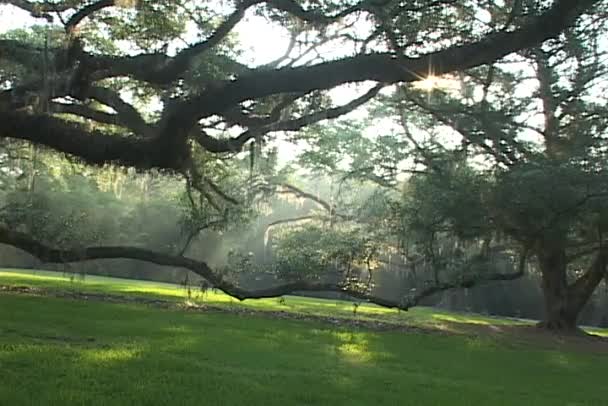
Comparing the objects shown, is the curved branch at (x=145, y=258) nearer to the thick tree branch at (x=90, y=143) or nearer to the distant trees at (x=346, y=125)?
the distant trees at (x=346, y=125)

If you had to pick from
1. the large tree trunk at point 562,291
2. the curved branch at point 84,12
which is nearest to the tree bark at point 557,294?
the large tree trunk at point 562,291

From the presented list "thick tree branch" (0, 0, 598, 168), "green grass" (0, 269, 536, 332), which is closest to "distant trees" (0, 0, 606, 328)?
"thick tree branch" (0, 0, 598, 168)

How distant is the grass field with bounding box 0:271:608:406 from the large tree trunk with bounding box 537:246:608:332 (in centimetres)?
587

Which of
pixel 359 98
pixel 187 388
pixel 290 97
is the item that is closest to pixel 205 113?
pixel 187 388

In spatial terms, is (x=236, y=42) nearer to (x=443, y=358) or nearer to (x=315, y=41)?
(x=315, y=41)

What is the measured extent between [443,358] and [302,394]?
4.81 metres

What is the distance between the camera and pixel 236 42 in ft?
43.0

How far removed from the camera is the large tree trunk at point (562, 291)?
66.0 feet

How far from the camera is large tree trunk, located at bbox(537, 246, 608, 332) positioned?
66.0 ft

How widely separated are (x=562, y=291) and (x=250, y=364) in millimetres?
14473

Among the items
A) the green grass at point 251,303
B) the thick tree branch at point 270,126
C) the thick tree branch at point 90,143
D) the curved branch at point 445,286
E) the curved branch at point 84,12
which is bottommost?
the green grass at point 251,303

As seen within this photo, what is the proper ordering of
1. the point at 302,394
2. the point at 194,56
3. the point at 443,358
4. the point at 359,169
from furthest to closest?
1. the point at 359,169
2. the point at 443,358
3. the point at 194,56
4. the point at 302,394

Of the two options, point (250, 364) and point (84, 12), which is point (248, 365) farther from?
point (84, 12)

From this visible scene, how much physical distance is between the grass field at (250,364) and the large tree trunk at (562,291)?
587 cm
